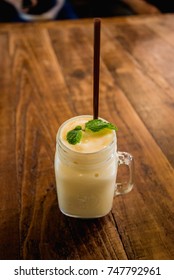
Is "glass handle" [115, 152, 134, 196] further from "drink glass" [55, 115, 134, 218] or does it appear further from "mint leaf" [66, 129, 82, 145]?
"mint leaf" [66, 129, 82, 145]

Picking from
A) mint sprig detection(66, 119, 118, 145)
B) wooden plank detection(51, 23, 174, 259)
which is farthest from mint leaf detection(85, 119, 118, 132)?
wooden plank detection(51, 23, 174, 259)

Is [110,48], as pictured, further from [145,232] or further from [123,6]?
[123,6]

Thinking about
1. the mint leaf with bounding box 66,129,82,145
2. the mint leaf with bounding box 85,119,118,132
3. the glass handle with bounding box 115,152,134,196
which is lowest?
the glass handle with bounding box 115,152,134,196

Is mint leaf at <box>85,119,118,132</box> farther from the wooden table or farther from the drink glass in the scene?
the wooden table

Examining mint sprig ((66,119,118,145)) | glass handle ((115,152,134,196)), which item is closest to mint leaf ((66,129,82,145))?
mint sprig ((66,119,118,145))

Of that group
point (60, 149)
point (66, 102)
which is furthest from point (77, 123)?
point (66, 102)

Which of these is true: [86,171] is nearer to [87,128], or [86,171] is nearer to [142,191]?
[87,128]

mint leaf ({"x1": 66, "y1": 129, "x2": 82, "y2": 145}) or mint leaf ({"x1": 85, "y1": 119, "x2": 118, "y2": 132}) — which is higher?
mint leaf ({"x1": 85, "y1": 119, "x2": 118, "y2": 132})

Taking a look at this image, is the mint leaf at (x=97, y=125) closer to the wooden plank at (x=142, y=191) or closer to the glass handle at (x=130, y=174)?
the glass handle at (x=130, y=174)

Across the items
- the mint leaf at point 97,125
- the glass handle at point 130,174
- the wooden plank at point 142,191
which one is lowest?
the wooden plank at point 142,191

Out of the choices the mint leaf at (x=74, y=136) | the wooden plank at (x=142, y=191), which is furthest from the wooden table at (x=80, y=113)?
the mint leaf at (x=74, y=136)

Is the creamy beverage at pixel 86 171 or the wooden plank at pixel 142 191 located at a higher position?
the creamy beverage at pixel 86 171
